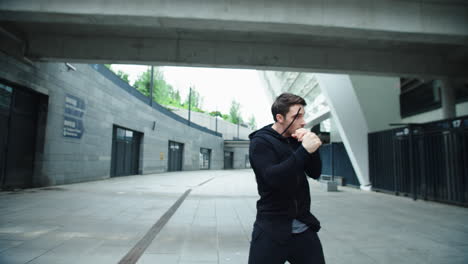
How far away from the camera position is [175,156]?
32125 millimetres

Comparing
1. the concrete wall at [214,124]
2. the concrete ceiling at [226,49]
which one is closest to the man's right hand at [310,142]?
the concrete ceiling at [226,49]

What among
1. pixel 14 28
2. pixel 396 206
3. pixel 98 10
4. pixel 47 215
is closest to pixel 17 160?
pixel 14 28

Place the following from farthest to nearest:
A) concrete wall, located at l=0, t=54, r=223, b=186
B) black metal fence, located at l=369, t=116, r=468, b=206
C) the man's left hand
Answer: concrete wall, located at l=0, t=54, r=223, b=186 → black metal fence, located at l=369, t=116, r=468, b=206 → the man's left hand

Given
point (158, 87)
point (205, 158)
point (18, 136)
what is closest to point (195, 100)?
point (158, 87)

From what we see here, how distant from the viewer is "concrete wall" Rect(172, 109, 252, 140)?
59.1m

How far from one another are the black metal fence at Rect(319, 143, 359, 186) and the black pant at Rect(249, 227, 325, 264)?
604 inches

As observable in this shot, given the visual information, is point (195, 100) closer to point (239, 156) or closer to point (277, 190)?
point (239, 156)

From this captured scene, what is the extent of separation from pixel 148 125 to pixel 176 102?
69.4 metres

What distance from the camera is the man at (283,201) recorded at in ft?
5.81

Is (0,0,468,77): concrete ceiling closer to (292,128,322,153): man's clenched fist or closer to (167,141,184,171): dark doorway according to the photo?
(292,128,322,153): man's clenched fist

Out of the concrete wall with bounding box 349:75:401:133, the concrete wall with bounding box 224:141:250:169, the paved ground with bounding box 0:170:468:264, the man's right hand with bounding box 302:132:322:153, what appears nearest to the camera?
the man's right hand with bounding box 302:132:322:153

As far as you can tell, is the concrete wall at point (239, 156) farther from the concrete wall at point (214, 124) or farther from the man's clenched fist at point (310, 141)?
the man's clenched fist at point (310, 141)

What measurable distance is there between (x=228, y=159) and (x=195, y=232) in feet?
165

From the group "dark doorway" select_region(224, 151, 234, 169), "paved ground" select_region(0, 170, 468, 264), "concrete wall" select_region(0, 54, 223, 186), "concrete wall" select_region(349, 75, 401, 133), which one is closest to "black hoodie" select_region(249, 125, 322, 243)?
"paved ground" select_region(0, 170, 468, 264)
